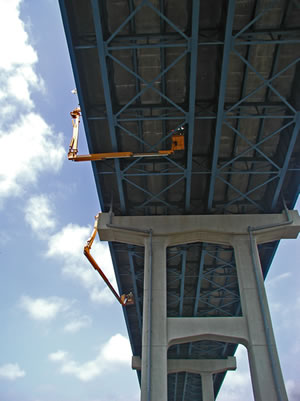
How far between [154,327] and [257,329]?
4385 millimetres

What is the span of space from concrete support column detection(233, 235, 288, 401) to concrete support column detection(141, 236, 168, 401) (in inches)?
141

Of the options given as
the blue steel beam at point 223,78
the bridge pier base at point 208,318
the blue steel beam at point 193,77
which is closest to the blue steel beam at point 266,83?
the blue steel beam at point 223,78

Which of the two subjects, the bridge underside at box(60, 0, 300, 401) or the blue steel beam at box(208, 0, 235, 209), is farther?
the bridge underside at box(60, 0, 300, 401)

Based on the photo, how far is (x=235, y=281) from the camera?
83.3 ft

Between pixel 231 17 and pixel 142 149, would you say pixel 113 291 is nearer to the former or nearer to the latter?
pixel 142 149

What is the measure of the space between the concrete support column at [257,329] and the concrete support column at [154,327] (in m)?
3.58

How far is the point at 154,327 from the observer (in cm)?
1516

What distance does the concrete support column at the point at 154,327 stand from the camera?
1377 cm

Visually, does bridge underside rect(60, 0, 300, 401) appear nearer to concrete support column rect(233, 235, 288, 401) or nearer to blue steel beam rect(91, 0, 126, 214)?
blue steel beam rect(91, 0, 126, 214)

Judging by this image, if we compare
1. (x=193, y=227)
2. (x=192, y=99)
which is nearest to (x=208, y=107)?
(x=192, y=99)

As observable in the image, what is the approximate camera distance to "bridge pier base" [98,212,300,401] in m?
13.9

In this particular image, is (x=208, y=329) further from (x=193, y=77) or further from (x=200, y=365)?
(x=200, y=365)

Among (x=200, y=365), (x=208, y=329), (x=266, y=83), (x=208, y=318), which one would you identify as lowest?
(x=208, y=329)

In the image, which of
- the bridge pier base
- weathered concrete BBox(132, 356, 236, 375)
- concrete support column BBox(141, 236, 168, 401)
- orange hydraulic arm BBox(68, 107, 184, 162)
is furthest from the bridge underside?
weathered concrete BBox(132, 356, 236, 375)
